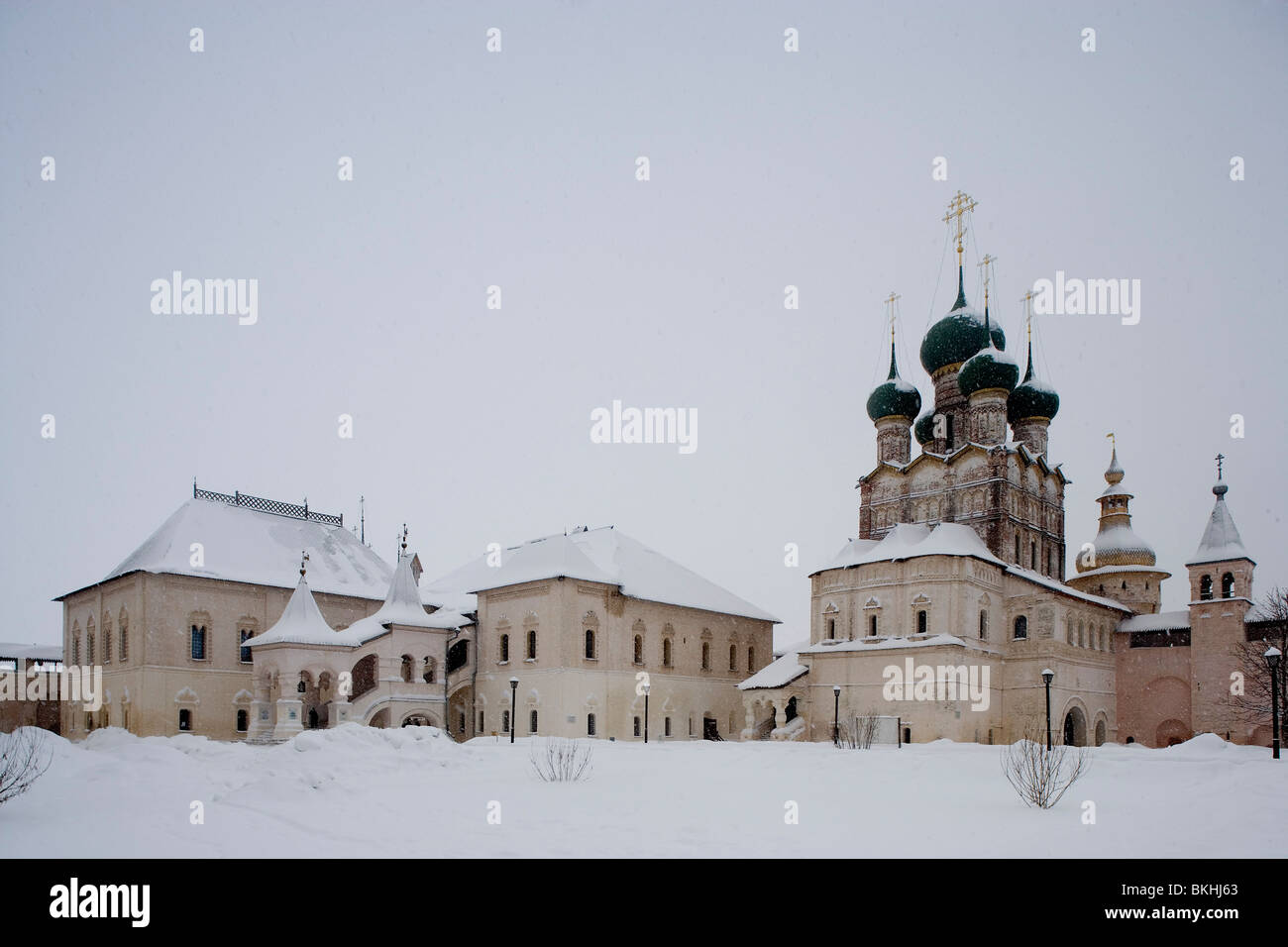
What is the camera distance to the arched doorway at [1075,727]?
38.0 m

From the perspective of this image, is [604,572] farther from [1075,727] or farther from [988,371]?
[1075,727]

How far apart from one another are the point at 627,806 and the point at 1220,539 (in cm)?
3420

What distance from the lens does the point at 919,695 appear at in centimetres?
3334

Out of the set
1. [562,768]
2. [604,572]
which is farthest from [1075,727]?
[562,768]

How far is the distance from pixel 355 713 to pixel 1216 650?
32424mm

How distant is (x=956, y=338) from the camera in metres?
43.0

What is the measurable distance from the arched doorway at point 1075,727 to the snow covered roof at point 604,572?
13576mm

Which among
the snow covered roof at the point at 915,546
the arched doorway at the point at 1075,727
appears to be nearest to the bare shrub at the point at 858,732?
the snow covered roof at the point at 915,546

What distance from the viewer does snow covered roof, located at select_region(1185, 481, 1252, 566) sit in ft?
127

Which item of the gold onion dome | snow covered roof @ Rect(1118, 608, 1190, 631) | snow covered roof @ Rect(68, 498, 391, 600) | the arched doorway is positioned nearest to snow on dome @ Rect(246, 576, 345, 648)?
snow covered roof @ Rect(68, 498, 391, 600)

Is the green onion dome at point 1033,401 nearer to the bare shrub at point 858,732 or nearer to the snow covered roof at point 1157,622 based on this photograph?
the snow covered roof at point 1157,622

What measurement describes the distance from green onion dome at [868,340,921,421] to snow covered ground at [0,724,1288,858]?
24.1 m

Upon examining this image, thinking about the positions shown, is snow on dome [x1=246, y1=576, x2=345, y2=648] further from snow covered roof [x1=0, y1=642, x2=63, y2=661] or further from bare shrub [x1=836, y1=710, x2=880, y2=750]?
snow covered roof [x1=0, y1=642, x2=63, y2=661]
